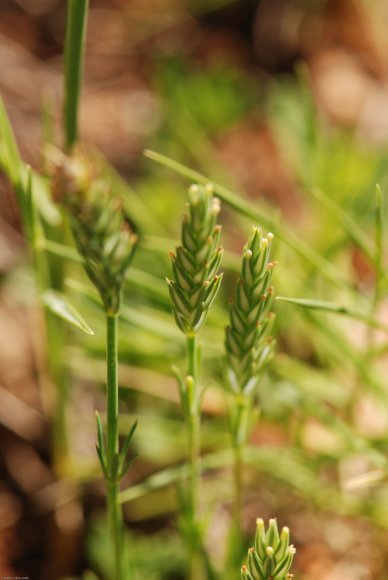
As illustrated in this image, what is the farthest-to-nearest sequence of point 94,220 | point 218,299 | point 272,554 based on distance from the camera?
point 218,299 → point 272,554 → point 94,220

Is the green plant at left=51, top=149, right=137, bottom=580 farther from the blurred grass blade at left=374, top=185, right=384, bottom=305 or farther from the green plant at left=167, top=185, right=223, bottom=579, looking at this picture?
the blurred grass blade at left=374, top=185, right=384, bottom=305

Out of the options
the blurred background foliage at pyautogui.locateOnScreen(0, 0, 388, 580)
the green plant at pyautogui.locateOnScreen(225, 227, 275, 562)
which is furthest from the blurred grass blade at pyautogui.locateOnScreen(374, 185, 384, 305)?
the green plant at pyautogui.locateOnScreen(225, 227, 275, 562)

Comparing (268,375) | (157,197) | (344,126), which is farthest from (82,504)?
(344,126)

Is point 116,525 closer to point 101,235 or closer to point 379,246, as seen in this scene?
point 101,235

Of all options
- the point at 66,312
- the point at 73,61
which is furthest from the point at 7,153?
the point at 66,312

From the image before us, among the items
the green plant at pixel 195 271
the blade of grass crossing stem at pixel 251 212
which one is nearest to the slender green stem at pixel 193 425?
the green plant at pixel 195 271

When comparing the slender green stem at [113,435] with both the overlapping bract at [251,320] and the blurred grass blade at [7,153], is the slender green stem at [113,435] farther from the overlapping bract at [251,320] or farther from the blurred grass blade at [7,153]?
the blurred grass blade at [7,153]

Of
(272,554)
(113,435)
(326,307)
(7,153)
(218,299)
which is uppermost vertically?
(218,299)
